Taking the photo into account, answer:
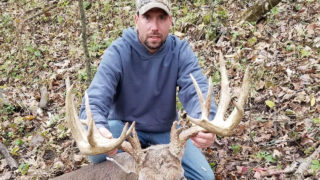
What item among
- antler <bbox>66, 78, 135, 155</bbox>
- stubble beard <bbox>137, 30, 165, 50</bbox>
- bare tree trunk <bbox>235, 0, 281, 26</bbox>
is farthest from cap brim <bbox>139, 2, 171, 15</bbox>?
bare tree trunk <bbox>235, 0, 281, 26</bbox>

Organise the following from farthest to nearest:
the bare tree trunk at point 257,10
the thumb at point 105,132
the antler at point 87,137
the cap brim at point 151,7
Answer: the bare tree trunk at point 257,10 → the cap brim at point 151,7 → the thumb at point 105,132 → the antler at point 87,137

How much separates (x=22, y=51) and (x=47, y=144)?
3886 mm

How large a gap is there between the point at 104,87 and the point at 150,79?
→ 632 mm

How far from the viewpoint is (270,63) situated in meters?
6.11

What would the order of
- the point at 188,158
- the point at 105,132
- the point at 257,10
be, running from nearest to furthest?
the point at 105,132, the point at 188,158, the point at 257,10

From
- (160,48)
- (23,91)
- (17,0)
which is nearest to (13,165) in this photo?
(23,91)

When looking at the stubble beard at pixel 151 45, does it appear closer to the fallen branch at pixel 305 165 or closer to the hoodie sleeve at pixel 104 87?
the hoodie sleeve at pixel 104 87

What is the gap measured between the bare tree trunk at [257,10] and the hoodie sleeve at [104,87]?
13.0 feet

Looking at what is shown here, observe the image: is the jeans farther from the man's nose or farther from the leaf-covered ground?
the man's nose

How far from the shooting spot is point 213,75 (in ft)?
20.6

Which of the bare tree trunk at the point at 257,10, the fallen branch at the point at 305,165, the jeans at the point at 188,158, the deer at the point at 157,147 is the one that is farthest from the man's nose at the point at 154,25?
the bare tree trunk at the point at 257,10

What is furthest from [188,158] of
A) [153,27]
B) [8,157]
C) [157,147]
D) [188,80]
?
[8,157]

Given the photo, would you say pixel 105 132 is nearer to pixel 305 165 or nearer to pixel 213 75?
pixel 305 165

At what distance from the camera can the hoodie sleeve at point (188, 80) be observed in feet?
13.4
